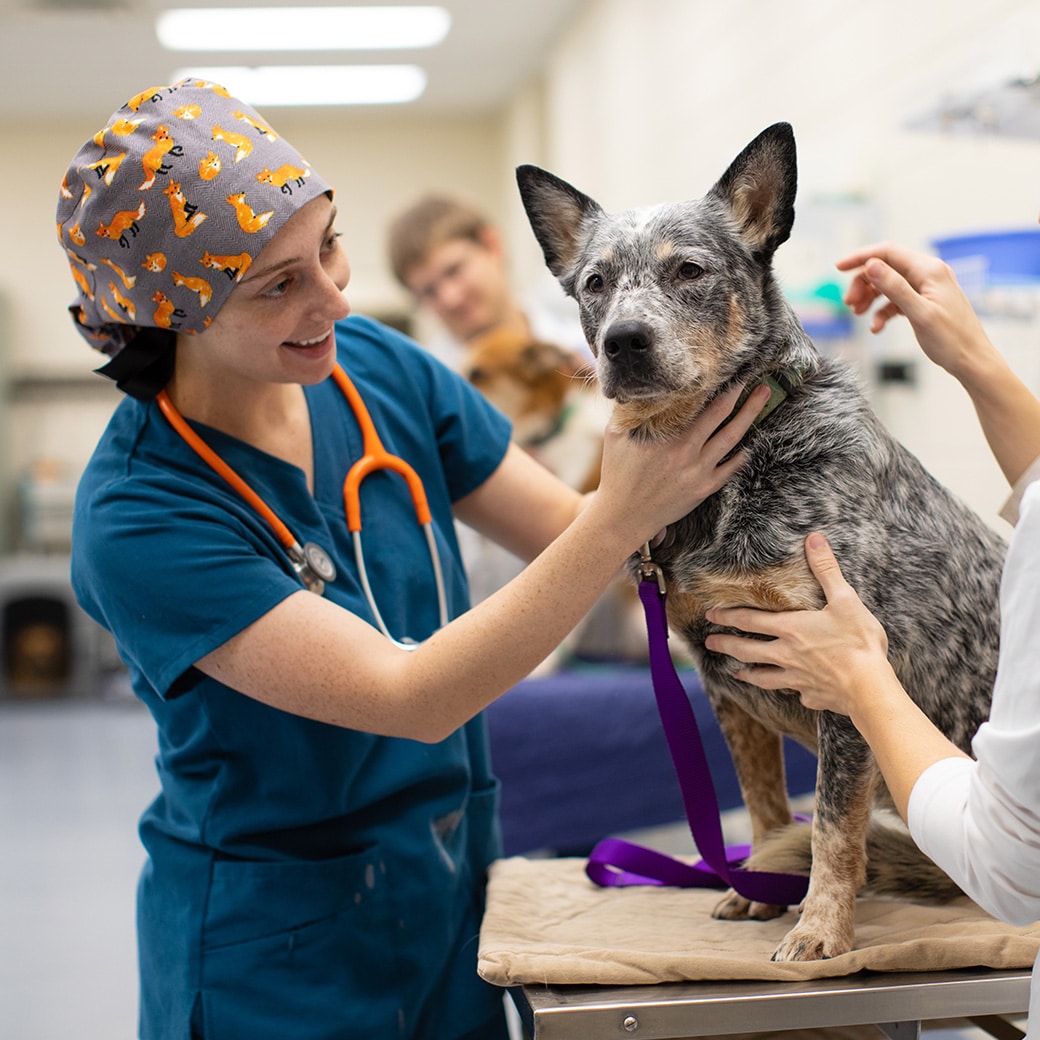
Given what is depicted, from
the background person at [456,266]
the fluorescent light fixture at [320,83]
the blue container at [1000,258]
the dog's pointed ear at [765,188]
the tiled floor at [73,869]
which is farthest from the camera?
the fluorescent light fixture at [320,83]

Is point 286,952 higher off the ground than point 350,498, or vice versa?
point 350,498

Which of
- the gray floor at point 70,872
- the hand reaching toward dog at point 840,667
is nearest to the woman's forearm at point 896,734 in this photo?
the hand reaching toward dog at point 840,667

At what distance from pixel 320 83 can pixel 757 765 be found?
7517 millimetres

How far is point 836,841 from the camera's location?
1.18 m

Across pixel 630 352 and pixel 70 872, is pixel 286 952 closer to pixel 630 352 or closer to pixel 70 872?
pixel 630 352

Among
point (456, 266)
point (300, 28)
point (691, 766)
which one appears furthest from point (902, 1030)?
point (300, 28)

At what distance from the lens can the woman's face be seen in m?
1.26

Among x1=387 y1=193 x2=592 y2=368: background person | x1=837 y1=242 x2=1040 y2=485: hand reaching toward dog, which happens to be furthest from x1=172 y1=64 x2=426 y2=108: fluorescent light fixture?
x1=837 y1=242 x2=1040 y2=485: hand reaching toward dog

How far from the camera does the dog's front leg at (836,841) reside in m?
1.16

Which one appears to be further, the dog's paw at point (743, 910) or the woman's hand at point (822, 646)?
the dog's paw at point (743, 910)

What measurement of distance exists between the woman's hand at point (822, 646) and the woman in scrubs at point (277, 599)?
0.15 metres

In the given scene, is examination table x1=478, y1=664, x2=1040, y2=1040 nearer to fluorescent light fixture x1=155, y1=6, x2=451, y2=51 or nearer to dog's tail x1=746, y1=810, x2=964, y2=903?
dog's tail x1=746, y1=810, x2=964, y2=903

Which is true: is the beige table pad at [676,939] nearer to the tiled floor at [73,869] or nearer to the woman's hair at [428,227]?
the tiled floor at [73,869]

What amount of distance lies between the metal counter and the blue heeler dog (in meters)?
0.06
